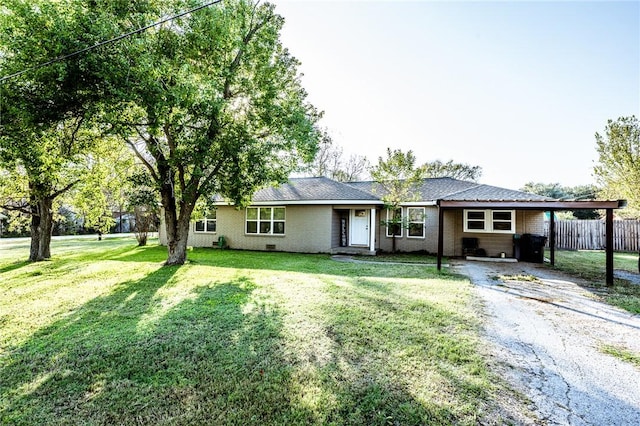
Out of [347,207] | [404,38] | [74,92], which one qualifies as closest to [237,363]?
[74,92]

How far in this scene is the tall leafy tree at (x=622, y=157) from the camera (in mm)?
13570

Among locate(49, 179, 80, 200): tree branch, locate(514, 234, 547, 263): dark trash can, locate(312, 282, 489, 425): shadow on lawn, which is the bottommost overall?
locate(312, 282, 489, 425): shadow on lawn

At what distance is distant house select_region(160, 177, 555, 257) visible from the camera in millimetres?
13555

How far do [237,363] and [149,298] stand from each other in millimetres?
3847

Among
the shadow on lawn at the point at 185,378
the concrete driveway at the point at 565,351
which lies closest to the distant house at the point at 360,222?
Result: the concrete driveway at the point at 565,351

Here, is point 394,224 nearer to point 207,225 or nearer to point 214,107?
point 214,107

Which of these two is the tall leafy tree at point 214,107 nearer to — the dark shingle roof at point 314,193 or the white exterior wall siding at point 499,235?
the dark shingle roof at point 314,193

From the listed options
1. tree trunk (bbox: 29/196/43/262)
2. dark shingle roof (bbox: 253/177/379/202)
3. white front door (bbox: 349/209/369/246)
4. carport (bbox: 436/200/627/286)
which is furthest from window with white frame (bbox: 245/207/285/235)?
carport (bbox: 436/200/627/286)

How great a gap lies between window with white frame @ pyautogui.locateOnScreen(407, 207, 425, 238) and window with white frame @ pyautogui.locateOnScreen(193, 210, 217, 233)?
10.5 m

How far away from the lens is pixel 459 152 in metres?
30.1

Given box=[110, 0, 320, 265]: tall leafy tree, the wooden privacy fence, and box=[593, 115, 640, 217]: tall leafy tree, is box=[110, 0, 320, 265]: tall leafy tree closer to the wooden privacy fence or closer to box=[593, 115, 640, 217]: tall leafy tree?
box=[593, 115, 640, 217]: tall leafy tree

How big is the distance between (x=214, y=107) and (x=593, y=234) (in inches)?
824

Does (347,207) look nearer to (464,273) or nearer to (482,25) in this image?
(464,273)

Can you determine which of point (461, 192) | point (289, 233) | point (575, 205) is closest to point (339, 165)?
point (289, 233)
